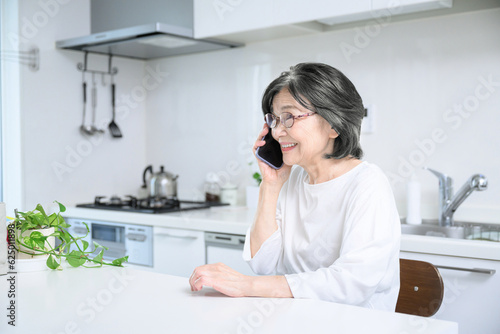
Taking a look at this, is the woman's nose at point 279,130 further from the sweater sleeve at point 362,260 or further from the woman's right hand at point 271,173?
the sweater sleeve at point 362,260

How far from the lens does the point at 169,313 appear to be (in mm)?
1108

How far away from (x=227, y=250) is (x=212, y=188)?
0.85 m

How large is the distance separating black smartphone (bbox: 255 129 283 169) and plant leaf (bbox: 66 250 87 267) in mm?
599

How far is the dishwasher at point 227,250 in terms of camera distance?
2518 millimetres

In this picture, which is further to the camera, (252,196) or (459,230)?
(252,196)

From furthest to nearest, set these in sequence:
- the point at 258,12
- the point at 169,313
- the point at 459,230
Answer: the point at 258,12
the point at 459,230
the point at 169,313

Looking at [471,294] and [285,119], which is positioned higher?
[285,119]

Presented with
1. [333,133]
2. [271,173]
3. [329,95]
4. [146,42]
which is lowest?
[271,173]

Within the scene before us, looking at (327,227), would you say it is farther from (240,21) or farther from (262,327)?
(240,21)

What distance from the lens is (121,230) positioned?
9.75 ft

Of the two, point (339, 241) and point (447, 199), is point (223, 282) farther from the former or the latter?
point (447, 199)

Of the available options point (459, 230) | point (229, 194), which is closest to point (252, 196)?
point (229, 194)

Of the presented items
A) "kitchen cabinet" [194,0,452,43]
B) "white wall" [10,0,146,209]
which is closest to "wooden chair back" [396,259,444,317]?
"kitchen cabinet" [194,0,452,43]

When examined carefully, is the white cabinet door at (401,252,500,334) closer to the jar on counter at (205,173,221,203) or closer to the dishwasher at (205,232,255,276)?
the dishwasher at (205,232,255,276)
